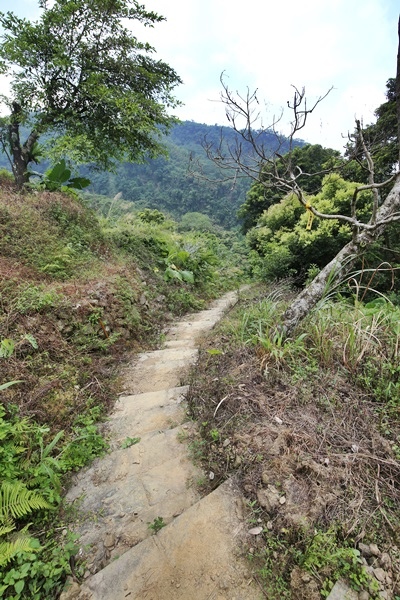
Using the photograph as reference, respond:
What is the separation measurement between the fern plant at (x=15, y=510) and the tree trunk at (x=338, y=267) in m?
2.29

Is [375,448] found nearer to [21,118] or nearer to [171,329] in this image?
[171,329]

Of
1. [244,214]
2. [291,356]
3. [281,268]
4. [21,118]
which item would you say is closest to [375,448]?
[291,356]

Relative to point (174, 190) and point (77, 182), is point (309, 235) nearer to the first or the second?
point (77, 182)

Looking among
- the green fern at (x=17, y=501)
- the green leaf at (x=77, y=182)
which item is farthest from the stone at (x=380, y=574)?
the green leaf at (x=77, y=182)

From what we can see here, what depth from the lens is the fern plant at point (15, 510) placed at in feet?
4.54

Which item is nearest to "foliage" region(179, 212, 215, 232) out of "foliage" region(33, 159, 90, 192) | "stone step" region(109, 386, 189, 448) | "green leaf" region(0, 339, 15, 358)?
"foliage" region(33, 159, 90, 192)

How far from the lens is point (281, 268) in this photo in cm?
777

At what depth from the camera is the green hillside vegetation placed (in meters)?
1.54

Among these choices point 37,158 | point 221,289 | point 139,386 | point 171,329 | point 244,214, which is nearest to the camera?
point 139,386

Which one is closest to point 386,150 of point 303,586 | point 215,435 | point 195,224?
point 215,435

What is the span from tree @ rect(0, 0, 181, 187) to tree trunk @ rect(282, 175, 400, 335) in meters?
5.14

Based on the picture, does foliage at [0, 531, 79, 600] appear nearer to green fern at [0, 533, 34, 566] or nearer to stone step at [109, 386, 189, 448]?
green fern at [0, 533, 34, 566]

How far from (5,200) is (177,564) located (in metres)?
6.02

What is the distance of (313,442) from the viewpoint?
1.81 meters
